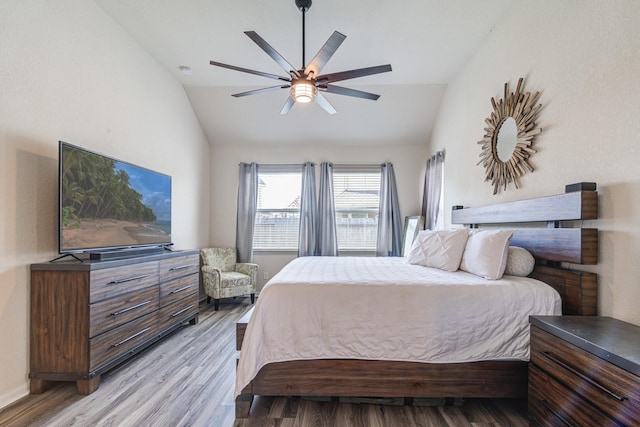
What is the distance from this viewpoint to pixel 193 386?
220 cm

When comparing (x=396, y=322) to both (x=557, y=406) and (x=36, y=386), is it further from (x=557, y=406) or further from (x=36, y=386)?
(x=36, y=386)

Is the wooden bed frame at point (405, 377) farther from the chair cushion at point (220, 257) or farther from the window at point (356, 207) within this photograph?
the window at point (356, 207)

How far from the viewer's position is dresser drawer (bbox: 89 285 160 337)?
2.15m

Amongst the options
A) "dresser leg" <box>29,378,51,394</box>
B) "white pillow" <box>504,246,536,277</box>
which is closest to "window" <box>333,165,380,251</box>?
"white pillow" <box>504,246,536,277</box>

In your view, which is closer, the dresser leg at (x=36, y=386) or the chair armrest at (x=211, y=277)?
the dresser leg at (x=36, y=386)

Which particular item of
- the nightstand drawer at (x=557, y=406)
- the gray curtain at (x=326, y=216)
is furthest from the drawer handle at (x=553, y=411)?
the gray curtain at (x=326, y=216)

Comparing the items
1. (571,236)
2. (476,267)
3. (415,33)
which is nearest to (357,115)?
(415,33)

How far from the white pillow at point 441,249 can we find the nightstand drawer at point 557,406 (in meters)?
1.04

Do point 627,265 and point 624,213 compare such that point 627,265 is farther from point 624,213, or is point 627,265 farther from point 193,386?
point 193,386

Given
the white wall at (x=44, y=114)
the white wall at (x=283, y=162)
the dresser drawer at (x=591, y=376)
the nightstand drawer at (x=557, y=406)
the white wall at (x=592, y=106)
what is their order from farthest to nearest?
1. the white wall at (x=283, y=162)
2. the white wall at (x=44, y=114)
3. the white wall at (x=592, y=106)
4. the nightstand drawer at (x=557, y=406)
5. the dresser drawer at (x=591, y=376)

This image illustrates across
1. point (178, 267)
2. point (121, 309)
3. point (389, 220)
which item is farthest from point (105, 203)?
point (389, 220)

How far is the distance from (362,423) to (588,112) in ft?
7.55

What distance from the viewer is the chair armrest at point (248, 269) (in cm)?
452

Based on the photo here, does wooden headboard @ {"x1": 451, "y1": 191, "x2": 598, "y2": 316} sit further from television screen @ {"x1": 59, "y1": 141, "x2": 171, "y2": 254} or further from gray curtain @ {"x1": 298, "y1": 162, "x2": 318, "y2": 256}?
television screen @ {"x1": 59, "y1": 141, "x2": 171, "y2": 254}
